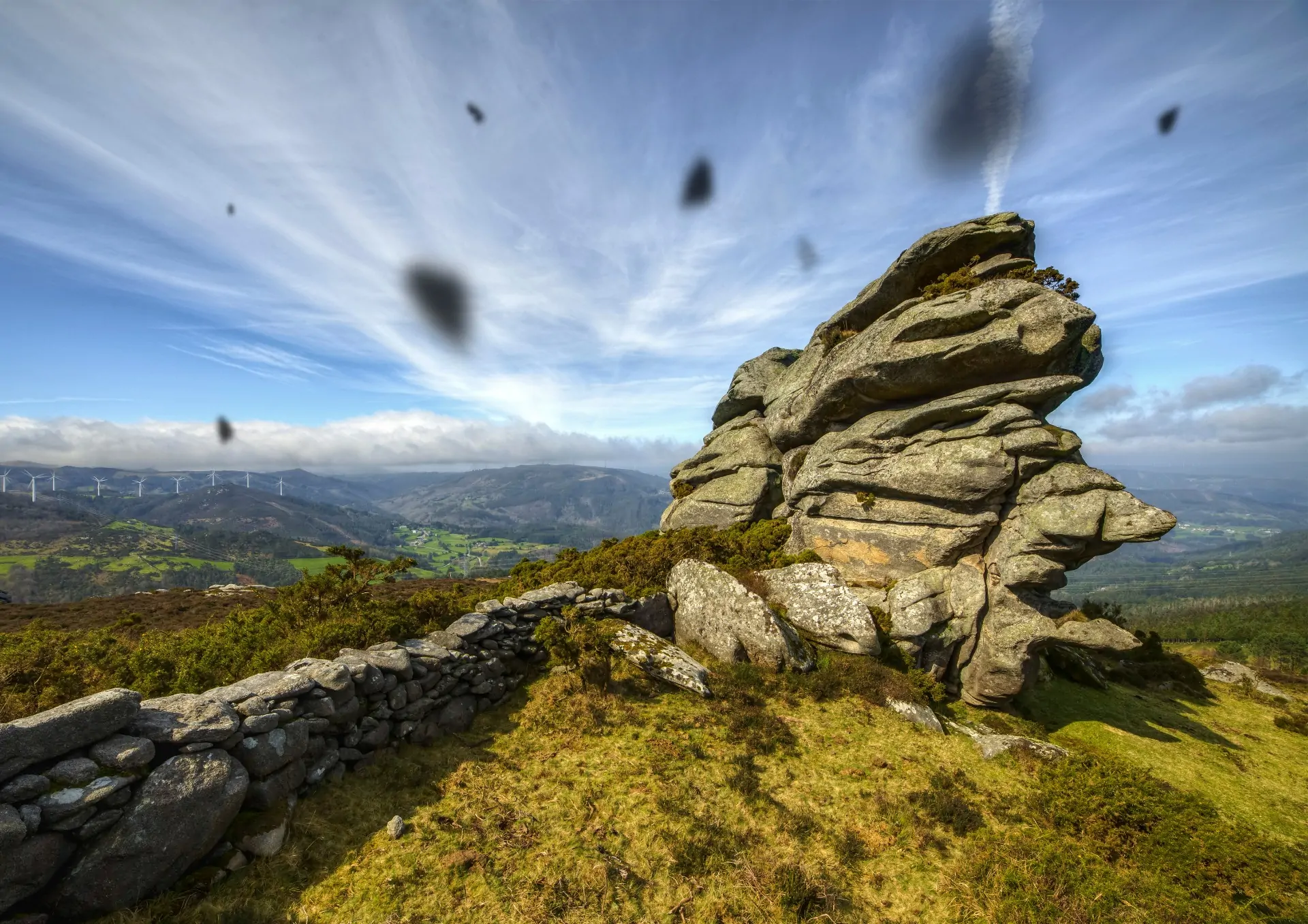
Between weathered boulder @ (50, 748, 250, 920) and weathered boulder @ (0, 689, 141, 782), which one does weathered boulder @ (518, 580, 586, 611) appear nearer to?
weathered boulder @ (50, 748, 250, 920)

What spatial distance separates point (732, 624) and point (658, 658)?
11.0 ft

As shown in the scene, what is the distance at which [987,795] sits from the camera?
11695 millimetres

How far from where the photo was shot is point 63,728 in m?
6.82

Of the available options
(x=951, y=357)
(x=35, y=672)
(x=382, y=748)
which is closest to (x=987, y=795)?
(x=382, y=748)

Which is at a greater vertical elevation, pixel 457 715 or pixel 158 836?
pixel 158 836

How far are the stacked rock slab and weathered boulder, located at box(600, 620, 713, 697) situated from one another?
8.00 metres

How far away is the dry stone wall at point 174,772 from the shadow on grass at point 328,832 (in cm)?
26

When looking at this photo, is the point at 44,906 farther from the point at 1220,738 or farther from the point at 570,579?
the point at 1220,738

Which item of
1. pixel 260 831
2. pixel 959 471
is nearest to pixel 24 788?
pixel 260 831

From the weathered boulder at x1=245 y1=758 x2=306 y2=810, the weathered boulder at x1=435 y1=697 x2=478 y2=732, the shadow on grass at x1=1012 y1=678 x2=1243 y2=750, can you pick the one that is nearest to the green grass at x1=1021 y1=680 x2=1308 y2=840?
the shadow on grass at x1=1012 y1=678 x2=1243 y2=750

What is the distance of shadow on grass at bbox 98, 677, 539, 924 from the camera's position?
7.08 m

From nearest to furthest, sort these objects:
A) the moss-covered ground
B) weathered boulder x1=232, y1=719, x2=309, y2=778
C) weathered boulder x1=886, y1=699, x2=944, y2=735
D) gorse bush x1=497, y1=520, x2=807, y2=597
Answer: the moss-covered ground, weathered boulder x1=232, y1=719, x2=309, y2=778, weathered boulder x1=886, y1=699, x2=944, y2=735, gorse bush x1=497, y1=520, x2=807, y2=597

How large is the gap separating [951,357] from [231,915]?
26.5 metres

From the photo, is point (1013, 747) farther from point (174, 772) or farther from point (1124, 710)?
point (174, 772)
